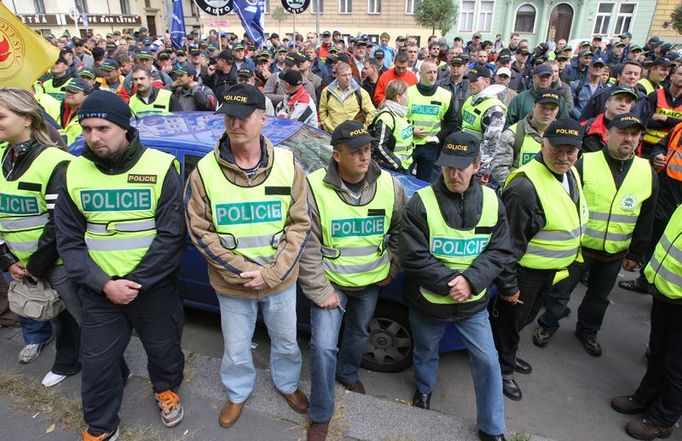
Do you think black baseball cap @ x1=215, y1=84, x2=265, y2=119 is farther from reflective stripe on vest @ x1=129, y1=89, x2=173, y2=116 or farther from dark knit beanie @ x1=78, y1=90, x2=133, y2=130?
reflective stripe on vest @ x1=129, y1=89, x2=173, y2=116

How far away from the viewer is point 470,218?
8.61ft

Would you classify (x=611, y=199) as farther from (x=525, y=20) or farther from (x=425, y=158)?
(x=525, y=20)

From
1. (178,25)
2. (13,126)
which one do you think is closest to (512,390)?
(13,126)

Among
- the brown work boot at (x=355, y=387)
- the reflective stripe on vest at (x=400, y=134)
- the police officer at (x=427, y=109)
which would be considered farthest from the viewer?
the police officer at (x=427, y=109)

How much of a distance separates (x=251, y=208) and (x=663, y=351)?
2976 mm

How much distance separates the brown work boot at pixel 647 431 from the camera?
9.65 feet

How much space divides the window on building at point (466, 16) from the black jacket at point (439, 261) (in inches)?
1311

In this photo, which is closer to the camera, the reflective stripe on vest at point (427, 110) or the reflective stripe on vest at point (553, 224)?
the reflective stripe on vest at point (553, 224)

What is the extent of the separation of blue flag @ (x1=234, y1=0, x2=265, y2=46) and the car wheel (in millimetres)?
9830

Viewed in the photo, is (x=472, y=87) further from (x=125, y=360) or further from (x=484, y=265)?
(x=125, y=360)

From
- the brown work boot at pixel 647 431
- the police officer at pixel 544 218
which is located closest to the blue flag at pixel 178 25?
the police officer at pixel 544 218

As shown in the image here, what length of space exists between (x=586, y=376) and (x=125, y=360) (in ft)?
12.1

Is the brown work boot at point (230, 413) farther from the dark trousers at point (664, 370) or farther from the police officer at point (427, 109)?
the police officer at point (427, 109)

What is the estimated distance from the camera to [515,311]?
125 inches
